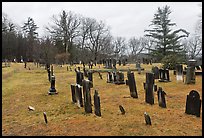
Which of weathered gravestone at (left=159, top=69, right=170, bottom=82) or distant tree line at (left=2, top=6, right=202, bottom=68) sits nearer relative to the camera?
weathered gravestone at (left=159, top=69, right=170, bottom=82)

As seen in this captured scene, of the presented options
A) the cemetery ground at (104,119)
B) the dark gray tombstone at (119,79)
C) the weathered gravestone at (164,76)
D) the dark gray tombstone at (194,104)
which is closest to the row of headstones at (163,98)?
the dark gray tombstone at (194,104)

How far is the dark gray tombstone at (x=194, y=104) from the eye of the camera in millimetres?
9325

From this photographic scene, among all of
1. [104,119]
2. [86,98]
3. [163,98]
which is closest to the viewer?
[104,119]

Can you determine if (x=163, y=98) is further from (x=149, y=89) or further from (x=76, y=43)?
(x=76, y=43)

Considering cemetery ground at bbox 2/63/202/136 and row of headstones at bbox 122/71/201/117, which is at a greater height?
row of headstones at bbox 122/71/201/117

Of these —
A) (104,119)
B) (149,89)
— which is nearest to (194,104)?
(149,89)

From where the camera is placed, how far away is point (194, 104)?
30.9ft

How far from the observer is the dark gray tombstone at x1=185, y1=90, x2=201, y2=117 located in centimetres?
932

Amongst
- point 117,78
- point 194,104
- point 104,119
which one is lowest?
point 104,119

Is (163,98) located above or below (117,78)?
below

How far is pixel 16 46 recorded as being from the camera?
6400 cm

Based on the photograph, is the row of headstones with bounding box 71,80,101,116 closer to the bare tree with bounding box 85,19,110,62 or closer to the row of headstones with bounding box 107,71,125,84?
the row of headstones with bounding box 107,71,125,84

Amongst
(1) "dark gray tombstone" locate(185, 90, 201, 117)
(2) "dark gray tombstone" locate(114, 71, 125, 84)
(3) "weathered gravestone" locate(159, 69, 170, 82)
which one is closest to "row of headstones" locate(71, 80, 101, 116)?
(1) "dark gray tombstone" locate(185, 90, 201, 117)

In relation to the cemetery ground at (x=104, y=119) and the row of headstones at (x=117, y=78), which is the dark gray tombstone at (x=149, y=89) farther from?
the row of headstones at (x=117, y=78)
